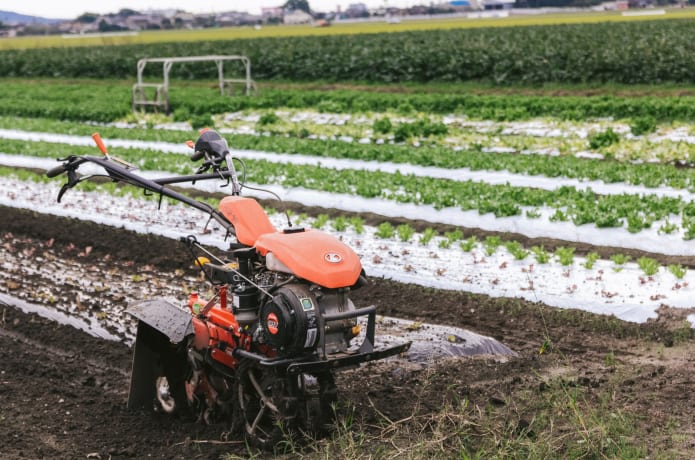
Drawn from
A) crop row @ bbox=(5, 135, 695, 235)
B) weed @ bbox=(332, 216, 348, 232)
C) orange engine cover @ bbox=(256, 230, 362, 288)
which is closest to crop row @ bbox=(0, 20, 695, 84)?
crop row @ bbox=(5, 135, 695, 235)

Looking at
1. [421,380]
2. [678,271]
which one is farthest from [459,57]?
[421,380]

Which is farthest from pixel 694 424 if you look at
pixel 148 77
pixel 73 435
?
pixel 148 77

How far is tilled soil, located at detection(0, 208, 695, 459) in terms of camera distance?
202 inches

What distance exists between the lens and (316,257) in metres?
4.52

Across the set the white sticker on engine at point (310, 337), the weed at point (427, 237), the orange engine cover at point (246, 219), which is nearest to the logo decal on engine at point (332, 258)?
the white sticker on engine at point (310, 337)

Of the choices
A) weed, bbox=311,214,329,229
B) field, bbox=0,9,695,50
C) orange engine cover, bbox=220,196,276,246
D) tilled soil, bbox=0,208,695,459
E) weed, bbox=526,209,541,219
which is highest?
field, bbox=0,9,695,50

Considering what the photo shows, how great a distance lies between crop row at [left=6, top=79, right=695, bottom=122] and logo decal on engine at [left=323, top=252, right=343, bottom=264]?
15434 millimetres

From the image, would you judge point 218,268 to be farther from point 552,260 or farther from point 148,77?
point 148,77

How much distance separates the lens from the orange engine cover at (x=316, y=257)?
176 inches

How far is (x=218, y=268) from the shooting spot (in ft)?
16.5

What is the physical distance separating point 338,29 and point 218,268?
54.7 metres

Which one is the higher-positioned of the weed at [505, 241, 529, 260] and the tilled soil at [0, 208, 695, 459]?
the weed at [505, 241, 529, 260]

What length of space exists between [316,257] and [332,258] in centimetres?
8

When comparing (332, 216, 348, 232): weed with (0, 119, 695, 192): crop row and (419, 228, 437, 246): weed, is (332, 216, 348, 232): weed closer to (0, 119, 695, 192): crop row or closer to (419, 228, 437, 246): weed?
(419, 228, 437, 246): weed
